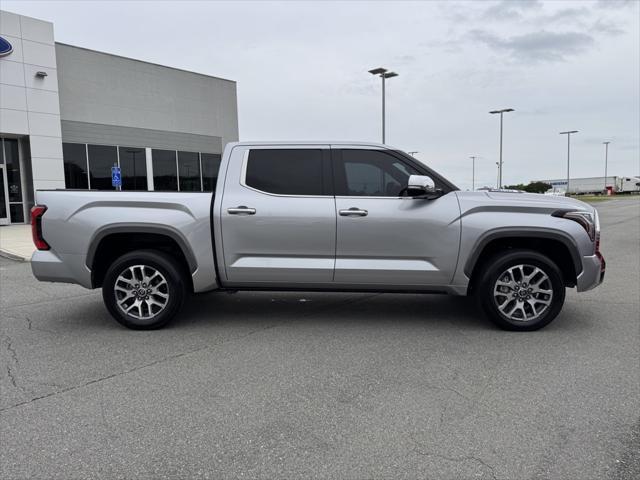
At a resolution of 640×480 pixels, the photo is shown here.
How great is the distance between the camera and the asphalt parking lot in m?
2.82

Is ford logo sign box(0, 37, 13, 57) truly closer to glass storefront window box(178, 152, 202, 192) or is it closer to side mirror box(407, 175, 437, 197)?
glass storefront window box(178, 152, 202, 192)

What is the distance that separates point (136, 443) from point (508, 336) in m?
3.69

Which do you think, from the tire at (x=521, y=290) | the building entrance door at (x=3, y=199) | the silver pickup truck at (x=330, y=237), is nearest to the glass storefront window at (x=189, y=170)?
the building entrance door at (x=3, y=199)

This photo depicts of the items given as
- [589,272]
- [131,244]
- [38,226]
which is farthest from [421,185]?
[38,226]

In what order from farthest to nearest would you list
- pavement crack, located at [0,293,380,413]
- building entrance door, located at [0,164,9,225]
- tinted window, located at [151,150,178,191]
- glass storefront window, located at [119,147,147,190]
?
tinted window, located at [151,150,178,191] → glass storefront window, located at [119,147,147,190] → building entrance door, located at [0,164,9,225] → pavement crack, located at [0,293,380,413]

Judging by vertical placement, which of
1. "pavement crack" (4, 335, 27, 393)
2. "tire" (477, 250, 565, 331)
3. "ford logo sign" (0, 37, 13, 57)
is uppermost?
"ford logo sign" (0, 37, 13, 57)

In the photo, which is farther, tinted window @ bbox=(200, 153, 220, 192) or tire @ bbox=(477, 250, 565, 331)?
tinted window @ bbox=(200, 153, 220, 192)

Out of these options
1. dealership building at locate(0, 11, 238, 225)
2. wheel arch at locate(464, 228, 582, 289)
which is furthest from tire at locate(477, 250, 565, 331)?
dealership building at locate(0, 11, 238, 225)

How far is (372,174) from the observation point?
5.38m

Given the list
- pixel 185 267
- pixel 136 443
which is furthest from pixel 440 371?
pixel 185 267

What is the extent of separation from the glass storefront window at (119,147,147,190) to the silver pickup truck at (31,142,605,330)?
2044 centimetres

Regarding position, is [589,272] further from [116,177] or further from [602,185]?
[602,185]

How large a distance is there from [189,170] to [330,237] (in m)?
24.2

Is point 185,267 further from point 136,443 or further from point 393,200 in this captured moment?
point 136,443
